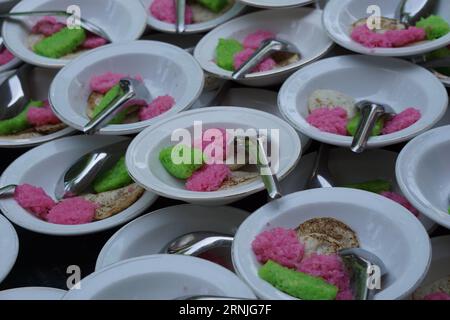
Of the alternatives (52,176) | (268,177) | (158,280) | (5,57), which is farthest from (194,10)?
(158,280)

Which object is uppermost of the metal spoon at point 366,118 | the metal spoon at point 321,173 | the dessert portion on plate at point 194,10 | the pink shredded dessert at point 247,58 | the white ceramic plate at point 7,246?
the dessert portion on plate at point 194,10

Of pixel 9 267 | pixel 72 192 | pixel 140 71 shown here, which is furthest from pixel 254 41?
pixel 9 267

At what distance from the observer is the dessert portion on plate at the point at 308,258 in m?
0.73

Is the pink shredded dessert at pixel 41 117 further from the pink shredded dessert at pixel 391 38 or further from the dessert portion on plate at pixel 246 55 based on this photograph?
the pink shredded dessert at pixel 391 38

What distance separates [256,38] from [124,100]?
12.5 inches

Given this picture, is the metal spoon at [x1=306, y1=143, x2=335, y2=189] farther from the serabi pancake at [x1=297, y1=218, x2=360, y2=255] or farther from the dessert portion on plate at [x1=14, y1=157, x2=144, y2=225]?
the dessert portion on plate at [x1=14, y1=157, x2=144, y2=225]

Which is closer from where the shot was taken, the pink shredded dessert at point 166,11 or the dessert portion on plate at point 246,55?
the dessert portion on plate at point 246,55

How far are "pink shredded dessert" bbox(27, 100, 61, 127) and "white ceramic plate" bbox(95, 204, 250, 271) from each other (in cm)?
34

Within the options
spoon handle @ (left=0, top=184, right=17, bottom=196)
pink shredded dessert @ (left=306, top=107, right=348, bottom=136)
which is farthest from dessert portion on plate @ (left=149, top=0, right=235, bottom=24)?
spoon handle @ (left=0, top=184, right=17, bottom=196)

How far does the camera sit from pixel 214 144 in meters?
0.96

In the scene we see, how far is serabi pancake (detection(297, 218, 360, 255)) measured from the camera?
2.69 feet

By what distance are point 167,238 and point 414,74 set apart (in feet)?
1.64

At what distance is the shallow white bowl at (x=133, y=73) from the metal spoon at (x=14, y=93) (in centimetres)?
10

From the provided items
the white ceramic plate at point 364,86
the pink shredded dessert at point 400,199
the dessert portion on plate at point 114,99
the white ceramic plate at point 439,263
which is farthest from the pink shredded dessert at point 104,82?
the white ceramic plate at point 439,263
